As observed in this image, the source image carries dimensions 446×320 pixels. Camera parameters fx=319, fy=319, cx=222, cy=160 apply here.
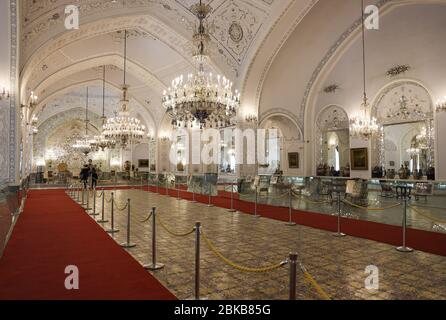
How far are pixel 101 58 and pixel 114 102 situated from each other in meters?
9.00

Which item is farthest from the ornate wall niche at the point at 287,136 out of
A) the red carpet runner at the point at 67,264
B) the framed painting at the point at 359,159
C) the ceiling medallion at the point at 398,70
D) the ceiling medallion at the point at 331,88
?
the red carpet runner at the point at 67,264

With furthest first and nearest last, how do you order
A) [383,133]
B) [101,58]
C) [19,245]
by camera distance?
[101,58]
[383,133]
[19,245]

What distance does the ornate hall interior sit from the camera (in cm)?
379

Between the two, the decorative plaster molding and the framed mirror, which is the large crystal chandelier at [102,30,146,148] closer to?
the decorative plaster molding

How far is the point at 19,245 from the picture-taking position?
17.2 feet

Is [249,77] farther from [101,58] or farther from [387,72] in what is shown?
[101,58]

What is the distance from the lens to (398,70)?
36.9 ft

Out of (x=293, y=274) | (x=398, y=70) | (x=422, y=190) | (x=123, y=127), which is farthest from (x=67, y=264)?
(x=398, y=70)

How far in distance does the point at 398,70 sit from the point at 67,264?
11742 millimetres

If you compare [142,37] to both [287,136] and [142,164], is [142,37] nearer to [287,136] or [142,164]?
[287,136]

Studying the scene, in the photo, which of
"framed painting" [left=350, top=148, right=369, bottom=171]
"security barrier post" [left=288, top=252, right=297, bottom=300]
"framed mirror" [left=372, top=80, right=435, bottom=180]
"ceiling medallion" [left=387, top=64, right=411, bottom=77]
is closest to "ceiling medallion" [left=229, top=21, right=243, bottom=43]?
"ceiling medallion" [left=387, top=64, right=411, bottom=77]

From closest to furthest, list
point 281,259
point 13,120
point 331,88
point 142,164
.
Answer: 1. point 281,259
2. point 13,120
3. point 331,88
4. point 142,164
